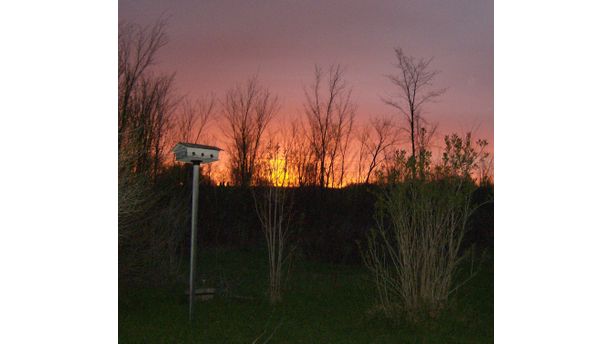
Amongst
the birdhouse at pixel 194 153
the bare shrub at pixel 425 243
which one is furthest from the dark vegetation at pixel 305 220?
the birdhouse at pixel 194 153

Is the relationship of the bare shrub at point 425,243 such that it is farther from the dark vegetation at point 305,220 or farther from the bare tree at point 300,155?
the bare tree at point 300,155

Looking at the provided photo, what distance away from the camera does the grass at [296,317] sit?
5.09 meters

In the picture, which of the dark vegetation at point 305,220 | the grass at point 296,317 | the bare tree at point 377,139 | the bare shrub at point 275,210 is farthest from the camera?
the bare tree at point 377,139

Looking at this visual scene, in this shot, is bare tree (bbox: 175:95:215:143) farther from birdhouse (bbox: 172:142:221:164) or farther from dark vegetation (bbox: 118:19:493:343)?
birdhouse (bbox: 172:142:221:164)

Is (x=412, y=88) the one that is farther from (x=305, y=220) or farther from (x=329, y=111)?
(x=305, y=220)

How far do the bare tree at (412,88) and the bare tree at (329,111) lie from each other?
3.16 feet

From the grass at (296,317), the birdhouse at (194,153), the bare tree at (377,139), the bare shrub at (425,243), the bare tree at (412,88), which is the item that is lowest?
the grass at (296,317)

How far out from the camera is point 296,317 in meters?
6.04

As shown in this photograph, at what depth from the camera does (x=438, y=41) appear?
31.0 feet
